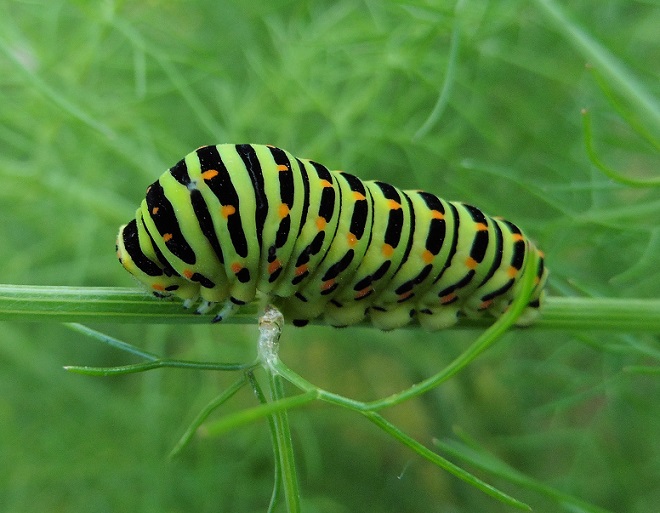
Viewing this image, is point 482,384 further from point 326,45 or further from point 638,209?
point 326,45

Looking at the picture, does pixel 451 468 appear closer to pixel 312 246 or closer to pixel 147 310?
pixel 312 246

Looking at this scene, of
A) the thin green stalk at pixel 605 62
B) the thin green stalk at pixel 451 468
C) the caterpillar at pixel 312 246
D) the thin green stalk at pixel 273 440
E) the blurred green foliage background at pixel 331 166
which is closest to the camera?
the thin green stalk at pixel 451 468

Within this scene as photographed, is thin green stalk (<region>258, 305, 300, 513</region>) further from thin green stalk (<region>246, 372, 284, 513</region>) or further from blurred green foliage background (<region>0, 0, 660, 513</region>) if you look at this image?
blurred green foliage background (<region>0, 0, 660, 513</region>)

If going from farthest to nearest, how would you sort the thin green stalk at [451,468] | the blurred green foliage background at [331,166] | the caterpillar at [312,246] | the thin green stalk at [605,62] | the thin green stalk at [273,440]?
1. the blurred green foliage background at [331,166]
2. the thin green stalk at [605,62]
3. the caterpillar at [312,246]
4. the thin green stalk at [273,440]
5. the thin green stalk at [451,468]

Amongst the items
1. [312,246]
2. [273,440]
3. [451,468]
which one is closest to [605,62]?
[312,246]

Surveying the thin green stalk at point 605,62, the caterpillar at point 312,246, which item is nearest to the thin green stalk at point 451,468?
the caterpillar at point 312,246

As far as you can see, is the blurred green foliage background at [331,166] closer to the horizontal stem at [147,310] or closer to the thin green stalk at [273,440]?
the horizontal stem at [147,310]

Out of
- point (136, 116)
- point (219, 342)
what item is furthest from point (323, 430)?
point (136, 116)
